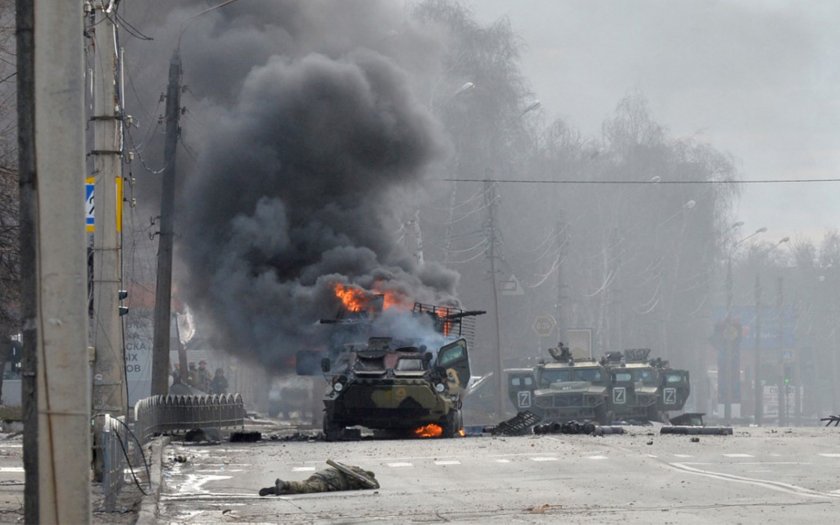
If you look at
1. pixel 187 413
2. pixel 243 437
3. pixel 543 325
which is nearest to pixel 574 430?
pixel 243 437

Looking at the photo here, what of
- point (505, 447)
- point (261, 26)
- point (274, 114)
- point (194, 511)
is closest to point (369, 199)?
point (274, 114)

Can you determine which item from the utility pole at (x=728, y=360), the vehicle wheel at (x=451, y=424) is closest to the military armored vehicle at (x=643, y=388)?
the vehicle wheel at (x=451, y=424)

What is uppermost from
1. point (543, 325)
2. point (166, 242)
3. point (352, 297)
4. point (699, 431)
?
point (166, 242)

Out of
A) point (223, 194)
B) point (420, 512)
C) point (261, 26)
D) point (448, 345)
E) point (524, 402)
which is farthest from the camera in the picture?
point (524, 402)

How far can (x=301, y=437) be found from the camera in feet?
81.1

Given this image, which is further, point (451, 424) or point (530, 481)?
point (451, 424)

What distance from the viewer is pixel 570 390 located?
1443 inches

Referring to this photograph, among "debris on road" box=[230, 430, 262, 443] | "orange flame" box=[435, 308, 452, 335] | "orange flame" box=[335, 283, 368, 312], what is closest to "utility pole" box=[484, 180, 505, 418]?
"orange flame" box=[335, 283, 368, 312]

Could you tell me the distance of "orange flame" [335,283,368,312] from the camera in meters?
27.5

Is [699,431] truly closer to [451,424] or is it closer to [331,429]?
[451,424]

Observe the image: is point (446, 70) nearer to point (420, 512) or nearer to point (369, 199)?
point (369, 199)

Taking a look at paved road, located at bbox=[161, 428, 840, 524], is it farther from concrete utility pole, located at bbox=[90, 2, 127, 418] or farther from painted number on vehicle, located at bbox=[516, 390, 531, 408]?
painted number on vehicle, located at bbox=[516, 390, 531, 408]

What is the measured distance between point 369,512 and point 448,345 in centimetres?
1150

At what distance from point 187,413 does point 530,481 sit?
46.9 ft
